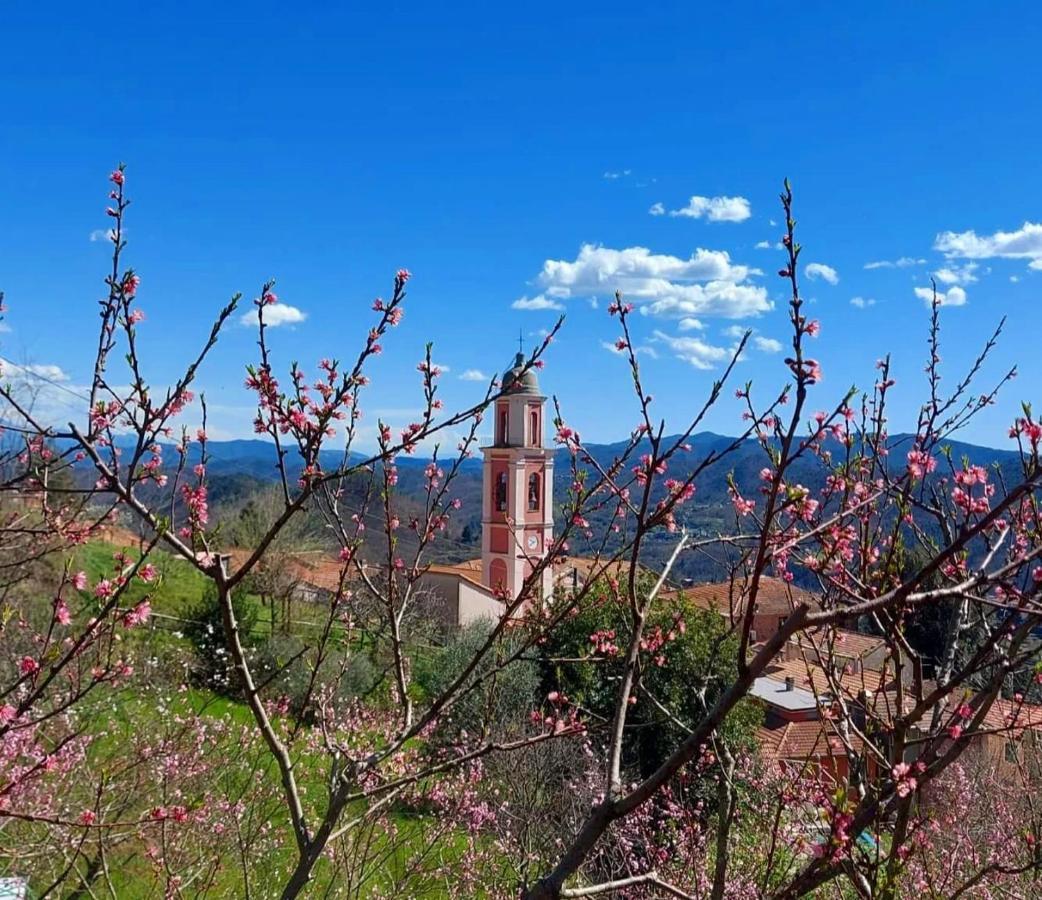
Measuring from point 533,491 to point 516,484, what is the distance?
6.54ft

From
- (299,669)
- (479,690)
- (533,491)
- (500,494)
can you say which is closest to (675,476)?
(479,690)

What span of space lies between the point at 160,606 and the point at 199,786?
524 inches

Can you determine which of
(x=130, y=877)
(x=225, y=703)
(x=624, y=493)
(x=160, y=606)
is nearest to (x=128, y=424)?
(x=624, y=493)

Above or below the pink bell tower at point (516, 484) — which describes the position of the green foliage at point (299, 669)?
below

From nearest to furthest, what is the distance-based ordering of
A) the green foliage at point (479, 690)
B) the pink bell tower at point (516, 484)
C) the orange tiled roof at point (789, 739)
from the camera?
the green foliage at point (479, 690)
the orange tiled roof at point (789, 739)
the pink bell tower at point (516, 484)

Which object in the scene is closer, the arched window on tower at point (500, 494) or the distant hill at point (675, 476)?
the distant hill at point (675, 476)

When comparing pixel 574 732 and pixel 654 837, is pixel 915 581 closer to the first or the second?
pixel 574 732

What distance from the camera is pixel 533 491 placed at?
2658cm

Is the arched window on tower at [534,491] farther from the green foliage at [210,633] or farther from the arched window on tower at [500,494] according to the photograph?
the green foliage at [210,633]

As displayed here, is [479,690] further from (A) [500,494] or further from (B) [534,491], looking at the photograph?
(B) [534,491]

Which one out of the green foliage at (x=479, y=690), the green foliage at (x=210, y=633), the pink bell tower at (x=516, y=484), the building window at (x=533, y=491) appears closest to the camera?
the green foliage at (x=479, y=690)

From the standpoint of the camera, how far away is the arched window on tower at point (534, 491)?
2616 centimetres

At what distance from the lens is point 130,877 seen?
864 centimetres

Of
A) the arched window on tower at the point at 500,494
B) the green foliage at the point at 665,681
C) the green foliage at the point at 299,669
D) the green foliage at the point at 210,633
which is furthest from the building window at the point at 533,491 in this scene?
the green foliage at the point at 665,681
